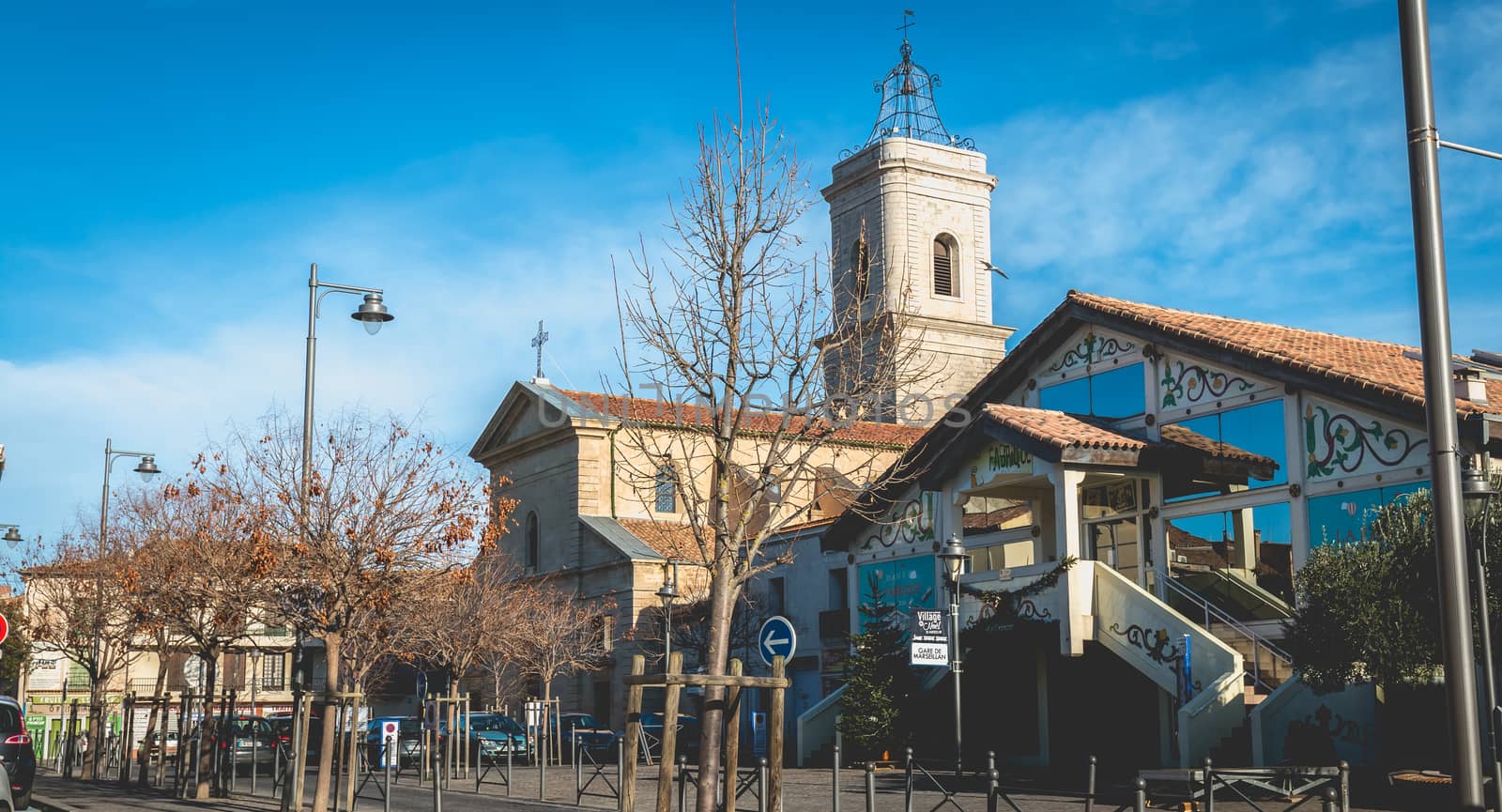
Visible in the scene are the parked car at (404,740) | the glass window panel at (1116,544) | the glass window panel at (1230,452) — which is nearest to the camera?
the glass window panel at (1230,452)

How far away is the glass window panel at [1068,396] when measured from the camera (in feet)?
98.8

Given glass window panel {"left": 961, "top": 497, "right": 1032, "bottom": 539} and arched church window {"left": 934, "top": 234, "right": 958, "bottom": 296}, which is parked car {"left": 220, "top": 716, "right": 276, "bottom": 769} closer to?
glass window panel {"left": 961, "top": 497, "right": 1032, "bottom": 539}

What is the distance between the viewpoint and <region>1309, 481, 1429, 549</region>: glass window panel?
74.8ft

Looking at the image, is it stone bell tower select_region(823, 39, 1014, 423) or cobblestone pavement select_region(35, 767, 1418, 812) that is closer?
cobblestone pavement select_region(35, 767, 1418, 812)

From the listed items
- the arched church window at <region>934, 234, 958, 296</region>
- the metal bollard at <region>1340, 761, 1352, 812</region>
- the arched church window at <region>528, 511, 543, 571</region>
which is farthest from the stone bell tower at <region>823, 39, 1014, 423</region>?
the metal bollard at <region>1340, 761, 1352, 812</region>

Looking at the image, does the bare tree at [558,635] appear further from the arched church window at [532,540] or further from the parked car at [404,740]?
the parked car at [404,740]

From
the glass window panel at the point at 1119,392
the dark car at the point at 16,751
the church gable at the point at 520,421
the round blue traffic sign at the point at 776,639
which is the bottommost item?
the dark car at the point at 16,751

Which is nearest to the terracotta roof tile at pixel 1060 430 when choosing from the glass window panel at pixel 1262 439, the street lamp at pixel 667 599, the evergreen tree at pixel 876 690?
the glass window panel at pixel 1262 439

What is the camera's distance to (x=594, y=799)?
78.3 feet

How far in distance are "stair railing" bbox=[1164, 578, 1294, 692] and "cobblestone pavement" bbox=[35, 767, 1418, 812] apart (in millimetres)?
3873

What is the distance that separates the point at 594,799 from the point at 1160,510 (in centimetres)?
1182

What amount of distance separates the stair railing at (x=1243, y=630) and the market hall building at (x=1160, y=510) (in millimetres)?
39

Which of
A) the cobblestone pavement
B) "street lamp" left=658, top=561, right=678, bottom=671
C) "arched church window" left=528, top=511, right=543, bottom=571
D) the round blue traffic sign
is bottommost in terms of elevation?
the cobblestone pavement

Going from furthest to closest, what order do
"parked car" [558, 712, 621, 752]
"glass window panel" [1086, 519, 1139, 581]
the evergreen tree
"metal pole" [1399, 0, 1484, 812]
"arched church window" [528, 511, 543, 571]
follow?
"arched church window" [528, 511, 543, 571]
"parked car" [558, 712, 621, 752]
the evergreen tree
"glass window panel" [1086, 519, 1139, 581]
"metal pole" [1399, 0, 1484, 812]
